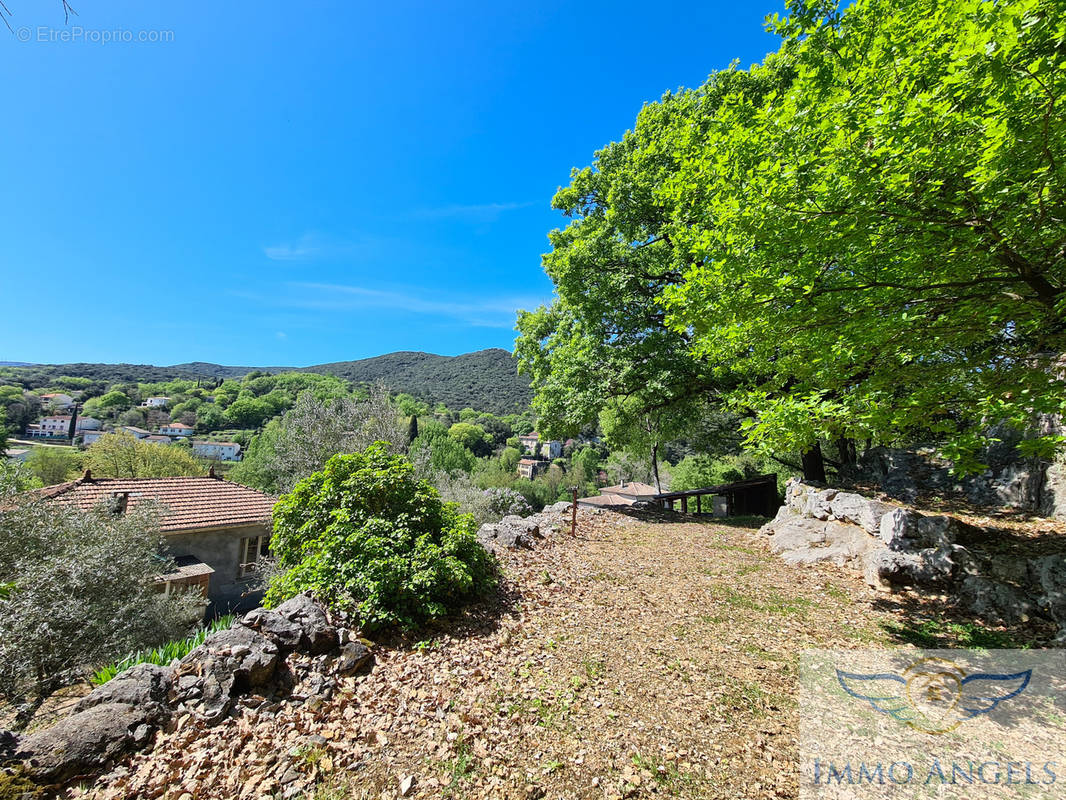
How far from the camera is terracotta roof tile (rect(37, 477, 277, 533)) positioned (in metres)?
13.6

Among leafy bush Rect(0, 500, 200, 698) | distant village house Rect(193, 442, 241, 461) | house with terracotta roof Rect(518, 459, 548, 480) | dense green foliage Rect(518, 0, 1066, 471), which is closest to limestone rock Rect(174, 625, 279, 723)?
leafy bush Rect(0, 500, 200, 698)

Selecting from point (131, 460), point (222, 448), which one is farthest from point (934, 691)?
point (222, 448)

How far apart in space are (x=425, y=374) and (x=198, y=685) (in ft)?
496

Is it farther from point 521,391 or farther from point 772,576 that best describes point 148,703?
point 521,391

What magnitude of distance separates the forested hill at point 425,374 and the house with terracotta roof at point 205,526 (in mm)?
106765

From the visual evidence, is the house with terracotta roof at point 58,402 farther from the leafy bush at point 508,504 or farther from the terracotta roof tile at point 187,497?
the leafy bush at point 508,504

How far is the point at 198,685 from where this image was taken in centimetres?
372

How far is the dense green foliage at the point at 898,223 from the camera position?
10.6 ft

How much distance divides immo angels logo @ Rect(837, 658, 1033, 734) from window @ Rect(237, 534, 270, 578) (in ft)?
58.2

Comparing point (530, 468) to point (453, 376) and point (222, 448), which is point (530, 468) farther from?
point (453, 376)

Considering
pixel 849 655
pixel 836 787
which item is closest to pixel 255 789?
pixel 836 787

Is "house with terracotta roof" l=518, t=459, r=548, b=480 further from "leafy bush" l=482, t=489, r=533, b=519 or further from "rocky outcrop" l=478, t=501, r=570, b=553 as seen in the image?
"rocky outcrop" l=478, t=501, r=570, b=553

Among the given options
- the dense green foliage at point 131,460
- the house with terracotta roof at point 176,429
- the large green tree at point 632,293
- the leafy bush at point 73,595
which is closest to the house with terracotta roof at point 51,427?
the house with terracotta roof at point 176,429

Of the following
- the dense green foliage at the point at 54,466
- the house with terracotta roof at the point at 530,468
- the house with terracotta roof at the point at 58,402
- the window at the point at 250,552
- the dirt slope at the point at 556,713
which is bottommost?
the house with terracotta roof at the point at 530,468
